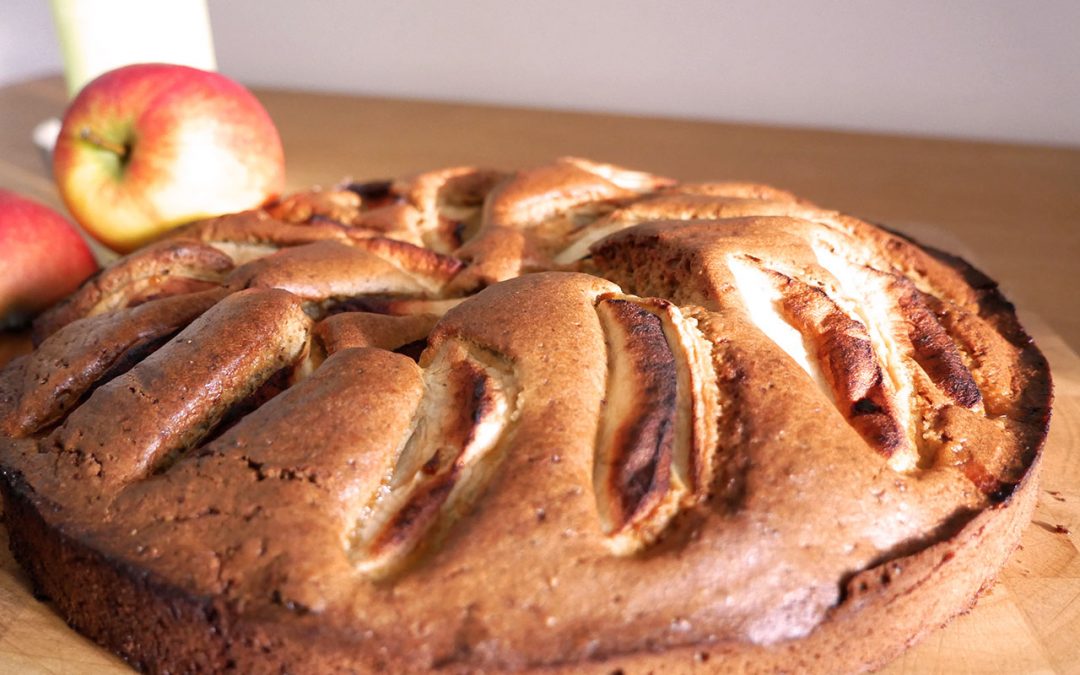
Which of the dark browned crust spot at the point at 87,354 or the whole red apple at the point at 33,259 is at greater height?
the dark browned crust spot at the point at 87,354

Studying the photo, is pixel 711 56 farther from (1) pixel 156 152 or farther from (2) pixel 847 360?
(2) pixel 847 360

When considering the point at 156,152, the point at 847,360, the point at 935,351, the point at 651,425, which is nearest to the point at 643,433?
the point at 651,425

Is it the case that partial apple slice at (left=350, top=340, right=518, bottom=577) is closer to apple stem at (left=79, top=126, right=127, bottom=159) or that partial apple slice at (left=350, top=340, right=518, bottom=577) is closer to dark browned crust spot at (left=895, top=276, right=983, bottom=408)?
dark browned crust spot at (left=895, top=276, right=983, bottom=408)

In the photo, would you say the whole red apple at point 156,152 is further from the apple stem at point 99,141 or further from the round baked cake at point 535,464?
the round baked cake at point 535,464

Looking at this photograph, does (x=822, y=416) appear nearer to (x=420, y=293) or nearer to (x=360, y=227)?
(x=420, y=293)

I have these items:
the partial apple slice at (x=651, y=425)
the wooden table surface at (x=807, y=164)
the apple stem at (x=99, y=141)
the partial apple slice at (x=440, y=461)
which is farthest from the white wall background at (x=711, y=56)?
the partial apple slice at (x=440, y=461)

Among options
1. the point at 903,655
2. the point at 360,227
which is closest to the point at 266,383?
Result: the point at 360,227

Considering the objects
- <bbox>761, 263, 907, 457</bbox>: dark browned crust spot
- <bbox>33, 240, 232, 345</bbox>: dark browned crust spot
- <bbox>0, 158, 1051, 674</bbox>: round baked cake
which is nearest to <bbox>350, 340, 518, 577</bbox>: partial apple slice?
<bbox>0, 158, 1051, 674</bbox>: round baked cake
